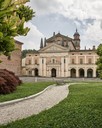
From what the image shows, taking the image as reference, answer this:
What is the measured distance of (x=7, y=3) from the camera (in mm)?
4344

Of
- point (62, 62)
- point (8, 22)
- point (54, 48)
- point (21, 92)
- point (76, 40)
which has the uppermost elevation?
point (76, 40)

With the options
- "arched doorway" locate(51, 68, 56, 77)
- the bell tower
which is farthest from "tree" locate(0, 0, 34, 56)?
the bell tower

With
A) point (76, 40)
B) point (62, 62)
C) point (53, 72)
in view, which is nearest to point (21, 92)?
point (62, 62)

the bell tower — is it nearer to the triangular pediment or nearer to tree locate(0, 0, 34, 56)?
the triangular pediment

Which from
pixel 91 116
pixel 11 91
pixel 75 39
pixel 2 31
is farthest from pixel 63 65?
pixel 2 31

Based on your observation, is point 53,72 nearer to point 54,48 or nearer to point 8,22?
point 54,48

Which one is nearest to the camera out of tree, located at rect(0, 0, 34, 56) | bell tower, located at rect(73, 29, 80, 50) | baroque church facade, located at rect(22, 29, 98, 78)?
tree, located at rect(0, 0, 34, 56)

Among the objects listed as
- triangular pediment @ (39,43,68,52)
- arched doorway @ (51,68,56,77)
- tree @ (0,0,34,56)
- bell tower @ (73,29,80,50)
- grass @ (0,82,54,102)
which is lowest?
grass @ (0,82,54,102)

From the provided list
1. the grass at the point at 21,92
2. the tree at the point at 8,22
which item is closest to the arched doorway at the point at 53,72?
the grass at the point at 21,92

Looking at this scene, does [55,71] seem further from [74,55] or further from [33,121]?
[33,121]

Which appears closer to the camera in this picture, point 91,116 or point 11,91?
point 91,116

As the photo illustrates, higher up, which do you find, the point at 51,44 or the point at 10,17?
Result: the point at 51,44

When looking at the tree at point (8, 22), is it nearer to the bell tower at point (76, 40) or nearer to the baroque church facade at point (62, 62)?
the baroque church facade at point (62, 62)

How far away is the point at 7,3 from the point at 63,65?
90.8 m
